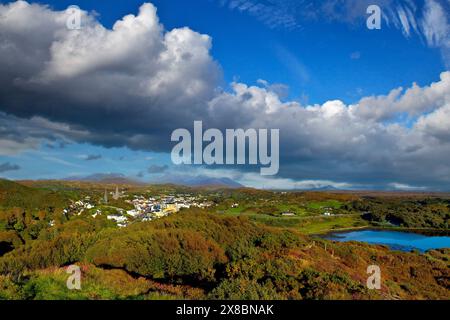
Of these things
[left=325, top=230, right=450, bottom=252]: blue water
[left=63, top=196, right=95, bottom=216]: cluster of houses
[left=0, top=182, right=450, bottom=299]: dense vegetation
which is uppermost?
[left=0, top=182, right=450, bottom=299]: dense vegetation

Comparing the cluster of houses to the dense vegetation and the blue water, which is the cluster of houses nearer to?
the dense vegetation

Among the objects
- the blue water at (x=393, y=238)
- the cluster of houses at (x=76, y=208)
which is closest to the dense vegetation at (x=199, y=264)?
the cluster of houses at (x=76, y=208)

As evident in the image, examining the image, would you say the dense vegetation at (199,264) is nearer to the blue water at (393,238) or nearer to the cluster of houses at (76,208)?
the cluster of houses at (76,208)

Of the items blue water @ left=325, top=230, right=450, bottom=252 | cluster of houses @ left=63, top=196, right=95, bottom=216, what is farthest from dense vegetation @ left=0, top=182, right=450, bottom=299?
blue water @ left=325, top=230, right=450, bottom=252
